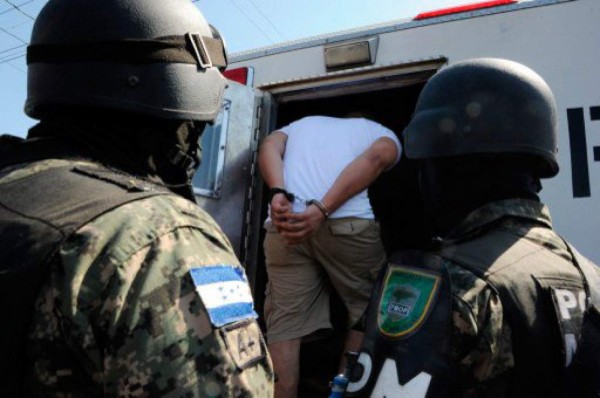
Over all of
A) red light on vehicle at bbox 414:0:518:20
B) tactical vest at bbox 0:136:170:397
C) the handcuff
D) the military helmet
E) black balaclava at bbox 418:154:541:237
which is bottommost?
the handcuff

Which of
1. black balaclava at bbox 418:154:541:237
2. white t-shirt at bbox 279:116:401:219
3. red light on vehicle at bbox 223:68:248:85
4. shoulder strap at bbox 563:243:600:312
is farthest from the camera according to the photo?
red light on vehicle at bbox 223:68:248:85

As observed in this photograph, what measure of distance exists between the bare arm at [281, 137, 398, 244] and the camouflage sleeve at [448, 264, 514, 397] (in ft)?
5.10

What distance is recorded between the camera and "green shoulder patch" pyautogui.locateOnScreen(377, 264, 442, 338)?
4.15 feet

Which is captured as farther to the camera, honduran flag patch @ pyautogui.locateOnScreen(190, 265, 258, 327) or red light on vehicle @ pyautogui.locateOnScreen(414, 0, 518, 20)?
red light on vehicle @ pyautogui.locateOnScreen(414, 0, 518, 20)

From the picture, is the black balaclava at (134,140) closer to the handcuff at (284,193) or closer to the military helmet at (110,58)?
the military helmet at (110,58)

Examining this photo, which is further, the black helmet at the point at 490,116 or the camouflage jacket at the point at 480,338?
the black helmet at the point at 490,116

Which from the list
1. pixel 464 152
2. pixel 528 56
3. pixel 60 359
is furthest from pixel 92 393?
pixel 528 56

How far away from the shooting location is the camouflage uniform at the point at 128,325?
2.83 feet

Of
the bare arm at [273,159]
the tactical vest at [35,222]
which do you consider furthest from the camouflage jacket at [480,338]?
the bare arm at [273,159]

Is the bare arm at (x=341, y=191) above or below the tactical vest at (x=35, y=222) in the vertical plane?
below

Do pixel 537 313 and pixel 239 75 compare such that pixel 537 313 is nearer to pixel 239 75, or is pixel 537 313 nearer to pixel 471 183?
pixel 471 183

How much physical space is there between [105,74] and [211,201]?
7.09 ft

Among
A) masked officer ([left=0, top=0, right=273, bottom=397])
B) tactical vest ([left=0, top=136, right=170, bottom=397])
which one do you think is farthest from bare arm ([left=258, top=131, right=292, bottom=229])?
tactical vest ([left=0, top=136, right=170, bottom=397])

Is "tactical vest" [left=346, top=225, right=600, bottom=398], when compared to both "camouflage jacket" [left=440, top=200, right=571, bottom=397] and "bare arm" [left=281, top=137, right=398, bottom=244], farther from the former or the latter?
"bare arm" [left=281, top=137, right=398, bottom=244]
